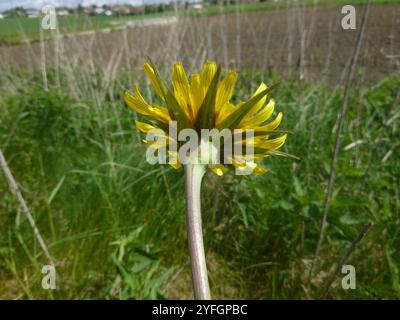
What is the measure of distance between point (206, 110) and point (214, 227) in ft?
2.77

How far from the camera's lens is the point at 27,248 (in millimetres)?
1168

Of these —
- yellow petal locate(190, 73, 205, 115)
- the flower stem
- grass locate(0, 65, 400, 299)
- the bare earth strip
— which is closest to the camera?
the flower stem

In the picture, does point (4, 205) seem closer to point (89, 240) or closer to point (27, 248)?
point (27, 248)

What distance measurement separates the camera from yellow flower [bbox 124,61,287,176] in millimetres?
406

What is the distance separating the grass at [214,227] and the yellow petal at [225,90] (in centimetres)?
56

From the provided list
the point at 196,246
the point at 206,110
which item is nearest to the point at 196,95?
the point at 206,110

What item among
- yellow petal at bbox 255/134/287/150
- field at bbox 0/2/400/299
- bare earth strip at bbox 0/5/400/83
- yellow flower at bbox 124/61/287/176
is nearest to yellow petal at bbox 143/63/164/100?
yellow flower at bbox 124/61/287/176

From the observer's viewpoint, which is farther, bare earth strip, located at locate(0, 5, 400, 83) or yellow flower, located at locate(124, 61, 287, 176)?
bare earth strip, located at locate(0, 5, 400, 83)

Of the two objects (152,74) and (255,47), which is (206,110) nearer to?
(152,74)

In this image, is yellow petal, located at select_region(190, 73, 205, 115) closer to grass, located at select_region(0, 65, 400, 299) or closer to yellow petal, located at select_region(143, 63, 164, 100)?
yellow petal, located at select_region(143, 63, 164, 100)

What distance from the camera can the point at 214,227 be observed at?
1.21 meters

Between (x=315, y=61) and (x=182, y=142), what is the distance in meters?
3.67

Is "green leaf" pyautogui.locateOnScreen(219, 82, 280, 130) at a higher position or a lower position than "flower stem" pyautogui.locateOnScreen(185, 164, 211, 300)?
higher

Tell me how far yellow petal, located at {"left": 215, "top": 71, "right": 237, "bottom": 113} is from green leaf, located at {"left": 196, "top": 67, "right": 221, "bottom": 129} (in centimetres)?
2
